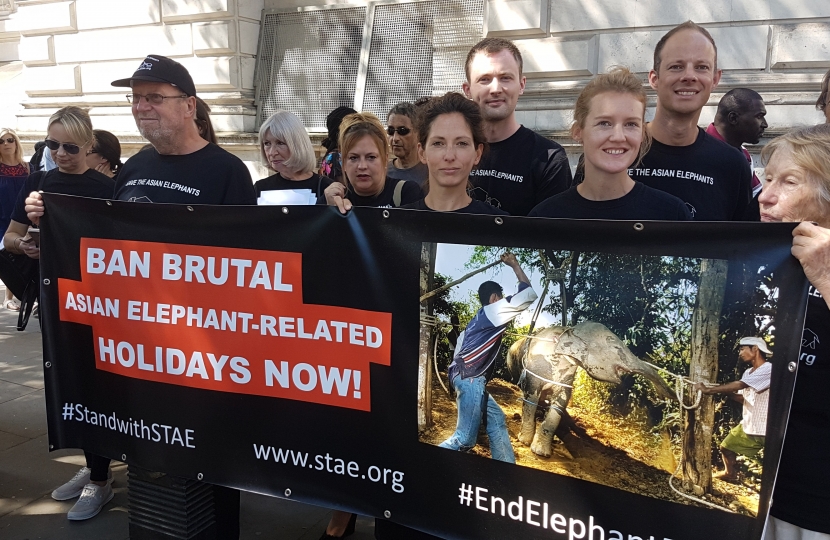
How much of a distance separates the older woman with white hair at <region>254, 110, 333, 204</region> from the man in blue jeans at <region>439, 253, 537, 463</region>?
222 cm

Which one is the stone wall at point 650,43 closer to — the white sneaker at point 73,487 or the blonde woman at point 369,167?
the blonde woman at point 369,167

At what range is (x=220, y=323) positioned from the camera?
2553 millimetres

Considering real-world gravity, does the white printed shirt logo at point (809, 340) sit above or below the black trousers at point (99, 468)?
above

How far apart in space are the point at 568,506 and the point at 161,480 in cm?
168

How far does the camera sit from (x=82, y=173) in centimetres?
396

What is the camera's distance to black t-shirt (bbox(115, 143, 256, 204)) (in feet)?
9.94

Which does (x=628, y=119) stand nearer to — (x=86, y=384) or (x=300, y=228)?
(x=300, y=228)

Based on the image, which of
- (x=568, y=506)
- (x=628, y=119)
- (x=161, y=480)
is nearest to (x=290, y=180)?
(x=161, y=480)

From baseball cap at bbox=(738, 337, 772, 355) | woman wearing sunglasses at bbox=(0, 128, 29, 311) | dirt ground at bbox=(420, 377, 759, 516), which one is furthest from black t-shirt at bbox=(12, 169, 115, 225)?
woman wearing sunglasses at bbox=(0, 128, 29, 311)

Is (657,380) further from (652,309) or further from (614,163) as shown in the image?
(614,163)

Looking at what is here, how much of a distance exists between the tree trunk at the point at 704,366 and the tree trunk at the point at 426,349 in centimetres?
80

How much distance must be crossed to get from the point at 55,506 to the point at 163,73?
242 cm

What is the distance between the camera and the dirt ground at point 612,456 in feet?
6.00

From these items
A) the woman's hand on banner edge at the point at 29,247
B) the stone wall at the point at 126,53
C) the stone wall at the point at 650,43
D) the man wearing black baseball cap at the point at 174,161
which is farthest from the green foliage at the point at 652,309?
the stone wall at the point at 126,53
